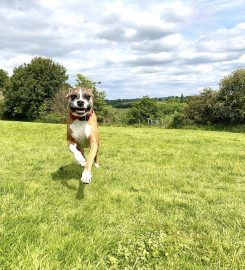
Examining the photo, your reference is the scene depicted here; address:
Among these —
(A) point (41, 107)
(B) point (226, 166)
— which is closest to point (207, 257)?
(B) point (226, 166)

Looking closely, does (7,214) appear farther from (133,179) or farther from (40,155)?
(40,155)

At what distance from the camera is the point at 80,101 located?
604cm

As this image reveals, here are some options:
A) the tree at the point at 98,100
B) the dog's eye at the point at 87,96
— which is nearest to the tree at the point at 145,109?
the tree at the point at 98,100

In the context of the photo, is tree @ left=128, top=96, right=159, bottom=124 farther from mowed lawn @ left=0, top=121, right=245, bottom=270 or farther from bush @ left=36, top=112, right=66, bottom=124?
mowed lawn @ left=0, top=121, right=245, bottom=270

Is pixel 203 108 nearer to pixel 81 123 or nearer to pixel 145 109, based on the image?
pixel 81 123

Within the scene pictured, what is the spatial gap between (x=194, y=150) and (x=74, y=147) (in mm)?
6028

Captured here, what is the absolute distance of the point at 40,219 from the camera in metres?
4.24

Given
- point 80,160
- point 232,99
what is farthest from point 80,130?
point 232,99

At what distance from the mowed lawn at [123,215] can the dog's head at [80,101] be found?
4.40 feet

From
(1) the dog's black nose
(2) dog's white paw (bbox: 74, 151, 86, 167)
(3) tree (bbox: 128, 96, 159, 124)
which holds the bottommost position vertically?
(3) tree (bbox: 128, 96, 159, 124)

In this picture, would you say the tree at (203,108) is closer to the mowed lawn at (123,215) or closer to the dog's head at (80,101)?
the mowed lawn at (123,215)

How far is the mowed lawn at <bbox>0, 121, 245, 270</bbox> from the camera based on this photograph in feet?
11.2

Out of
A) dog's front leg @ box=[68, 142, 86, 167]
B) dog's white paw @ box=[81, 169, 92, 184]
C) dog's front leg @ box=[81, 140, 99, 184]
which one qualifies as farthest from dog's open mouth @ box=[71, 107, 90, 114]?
dog's white paw @ box=[81, 169, 92, 184]

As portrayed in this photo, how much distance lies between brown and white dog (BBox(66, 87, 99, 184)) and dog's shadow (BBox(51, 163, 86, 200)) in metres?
0.46
